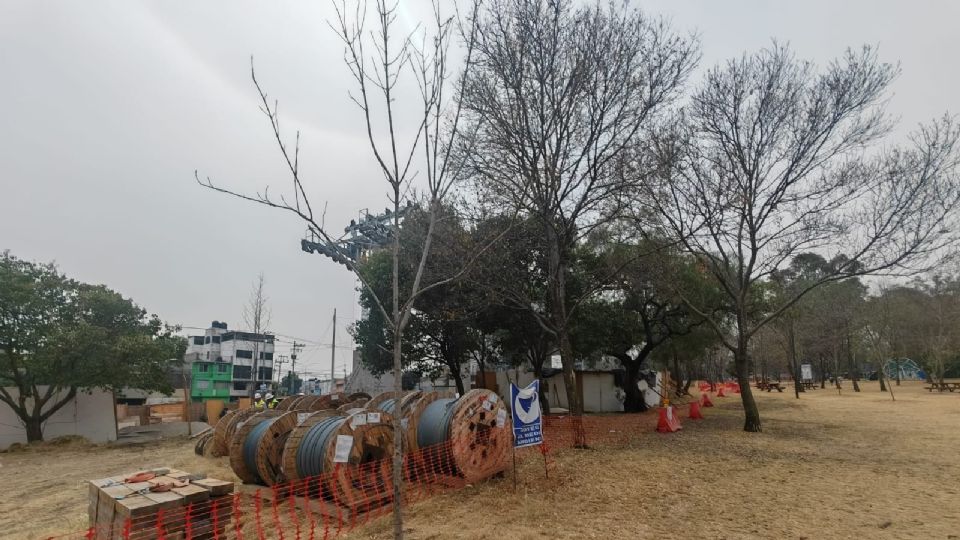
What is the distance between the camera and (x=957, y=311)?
38531 mm

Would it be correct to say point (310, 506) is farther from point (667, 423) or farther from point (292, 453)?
point (667, 423)

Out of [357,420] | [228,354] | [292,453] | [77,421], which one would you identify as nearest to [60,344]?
[77,421]

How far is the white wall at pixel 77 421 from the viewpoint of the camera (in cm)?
1844

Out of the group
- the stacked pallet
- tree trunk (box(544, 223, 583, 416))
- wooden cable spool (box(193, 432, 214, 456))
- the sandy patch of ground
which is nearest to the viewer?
the stacked pallet

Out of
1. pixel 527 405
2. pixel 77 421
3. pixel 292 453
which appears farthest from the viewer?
pixel 77 421

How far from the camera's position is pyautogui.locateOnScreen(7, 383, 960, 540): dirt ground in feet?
20.2

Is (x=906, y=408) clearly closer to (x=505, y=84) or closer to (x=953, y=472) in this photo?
(x=953, y=472)

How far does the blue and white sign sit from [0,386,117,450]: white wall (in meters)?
19.8

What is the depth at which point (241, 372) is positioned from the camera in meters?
78.9

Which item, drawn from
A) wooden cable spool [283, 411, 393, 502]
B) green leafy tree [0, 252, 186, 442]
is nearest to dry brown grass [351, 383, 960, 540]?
wooden cable spool [283, 411, 393, 502]

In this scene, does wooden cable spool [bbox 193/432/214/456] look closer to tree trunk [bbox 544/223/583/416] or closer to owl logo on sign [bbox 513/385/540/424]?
tree trunk [bbox 544/223/583/416]

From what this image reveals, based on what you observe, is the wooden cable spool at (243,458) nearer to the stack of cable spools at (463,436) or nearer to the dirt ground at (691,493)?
the dirt ground at (691,493)

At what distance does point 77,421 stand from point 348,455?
18.9m

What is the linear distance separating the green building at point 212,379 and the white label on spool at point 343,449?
7090cm
